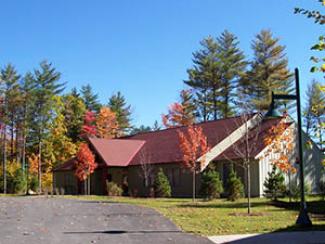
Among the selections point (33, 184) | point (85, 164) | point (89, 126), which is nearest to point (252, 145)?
point (85, 164)

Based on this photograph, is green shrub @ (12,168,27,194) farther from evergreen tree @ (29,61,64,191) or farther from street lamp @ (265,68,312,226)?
street lamp @ (265,68,312,226)

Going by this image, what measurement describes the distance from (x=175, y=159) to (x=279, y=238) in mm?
24916

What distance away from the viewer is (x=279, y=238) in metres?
13.2

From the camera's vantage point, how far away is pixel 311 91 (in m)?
61.8

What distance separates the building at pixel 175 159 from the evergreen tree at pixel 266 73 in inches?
587

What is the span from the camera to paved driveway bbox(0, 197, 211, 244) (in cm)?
1309

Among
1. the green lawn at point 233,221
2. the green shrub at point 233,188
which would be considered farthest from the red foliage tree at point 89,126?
the green lawn at point 233,221

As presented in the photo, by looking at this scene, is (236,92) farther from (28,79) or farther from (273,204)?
(273,204)

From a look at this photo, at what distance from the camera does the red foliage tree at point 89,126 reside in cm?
6531

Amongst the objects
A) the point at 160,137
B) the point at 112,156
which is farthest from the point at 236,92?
the point at 112,156

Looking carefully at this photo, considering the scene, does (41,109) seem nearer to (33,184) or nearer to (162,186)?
(33,184)

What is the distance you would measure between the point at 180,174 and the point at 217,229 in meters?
22.7

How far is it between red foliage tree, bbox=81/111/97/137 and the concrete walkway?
5188 centimetres

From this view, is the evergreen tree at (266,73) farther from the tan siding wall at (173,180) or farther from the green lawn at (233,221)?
the green lawn at (233,221)
